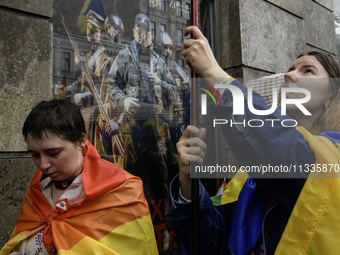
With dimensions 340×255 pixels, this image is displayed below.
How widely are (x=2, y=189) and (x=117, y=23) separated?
70.2 inches

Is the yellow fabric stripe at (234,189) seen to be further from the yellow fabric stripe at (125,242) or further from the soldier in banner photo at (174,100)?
the soldier in banner photo at (174,100)

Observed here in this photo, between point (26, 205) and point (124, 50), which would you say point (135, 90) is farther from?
point (26, 205)

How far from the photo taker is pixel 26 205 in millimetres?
1901

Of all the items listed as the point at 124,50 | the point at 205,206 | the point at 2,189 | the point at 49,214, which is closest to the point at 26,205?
the point at 49,214

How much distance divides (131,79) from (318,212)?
2362 millimetres

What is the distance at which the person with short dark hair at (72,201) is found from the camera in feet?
5.53

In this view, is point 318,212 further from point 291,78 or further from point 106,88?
point 106,88

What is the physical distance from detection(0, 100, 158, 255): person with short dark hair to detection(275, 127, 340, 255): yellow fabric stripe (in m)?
0.82

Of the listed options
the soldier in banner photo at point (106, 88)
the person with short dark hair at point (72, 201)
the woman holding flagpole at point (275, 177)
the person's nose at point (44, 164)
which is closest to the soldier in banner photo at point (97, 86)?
the soldier in banner photo at point (106, 88)

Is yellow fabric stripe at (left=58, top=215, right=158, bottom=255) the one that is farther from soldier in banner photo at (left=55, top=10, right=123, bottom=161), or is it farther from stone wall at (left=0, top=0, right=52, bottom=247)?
soldier in banner photo at (left=55, top=10, right=123, bottom=161)

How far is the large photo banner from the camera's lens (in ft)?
9.55

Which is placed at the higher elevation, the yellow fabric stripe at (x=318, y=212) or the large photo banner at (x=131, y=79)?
the large photo banner at (x=131, y=79)

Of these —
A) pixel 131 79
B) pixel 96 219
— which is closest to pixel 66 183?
pixel 96 219

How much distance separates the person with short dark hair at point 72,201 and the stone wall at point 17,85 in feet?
1.77
